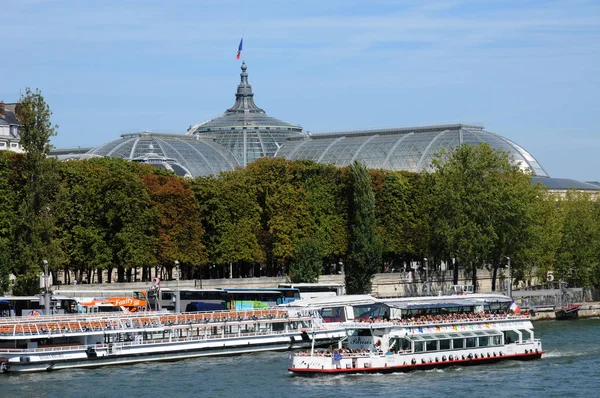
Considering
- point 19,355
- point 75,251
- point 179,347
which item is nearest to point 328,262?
point 75,251

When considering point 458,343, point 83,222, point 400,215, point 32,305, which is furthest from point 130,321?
point 400,215

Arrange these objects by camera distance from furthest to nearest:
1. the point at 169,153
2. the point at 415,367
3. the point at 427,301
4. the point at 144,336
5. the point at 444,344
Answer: the point at 169,153 → the point at 144,336 → the point at 427,301 → the point at 444,344 → the point at 415,367

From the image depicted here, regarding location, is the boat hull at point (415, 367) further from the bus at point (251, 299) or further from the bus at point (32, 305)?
the bus at point (32, 305)

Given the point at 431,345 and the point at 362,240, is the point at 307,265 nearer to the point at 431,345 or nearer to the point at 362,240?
the point at 362,240

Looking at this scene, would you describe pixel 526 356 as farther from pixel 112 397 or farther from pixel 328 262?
pixel 328 262

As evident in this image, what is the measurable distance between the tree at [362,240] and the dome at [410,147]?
53315 millimetres

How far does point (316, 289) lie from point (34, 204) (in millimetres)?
26807

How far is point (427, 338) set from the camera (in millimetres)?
78062

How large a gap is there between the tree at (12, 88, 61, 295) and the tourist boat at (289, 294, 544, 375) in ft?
92.6

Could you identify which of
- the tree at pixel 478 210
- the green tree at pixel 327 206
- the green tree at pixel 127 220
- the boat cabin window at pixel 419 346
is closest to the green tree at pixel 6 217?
the green tree at pixel 127 220

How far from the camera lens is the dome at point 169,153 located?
185m

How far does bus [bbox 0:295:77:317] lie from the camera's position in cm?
9125

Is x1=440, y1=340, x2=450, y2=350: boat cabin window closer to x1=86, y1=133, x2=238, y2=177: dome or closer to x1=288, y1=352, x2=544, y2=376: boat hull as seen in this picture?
x1=288, y1=352, x2=544, y2=376: boat hull

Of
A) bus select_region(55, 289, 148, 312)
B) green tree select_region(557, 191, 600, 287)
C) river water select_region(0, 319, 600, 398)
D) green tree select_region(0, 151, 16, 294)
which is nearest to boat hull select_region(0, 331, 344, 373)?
river water select_region(0, 319, 600, 398)
